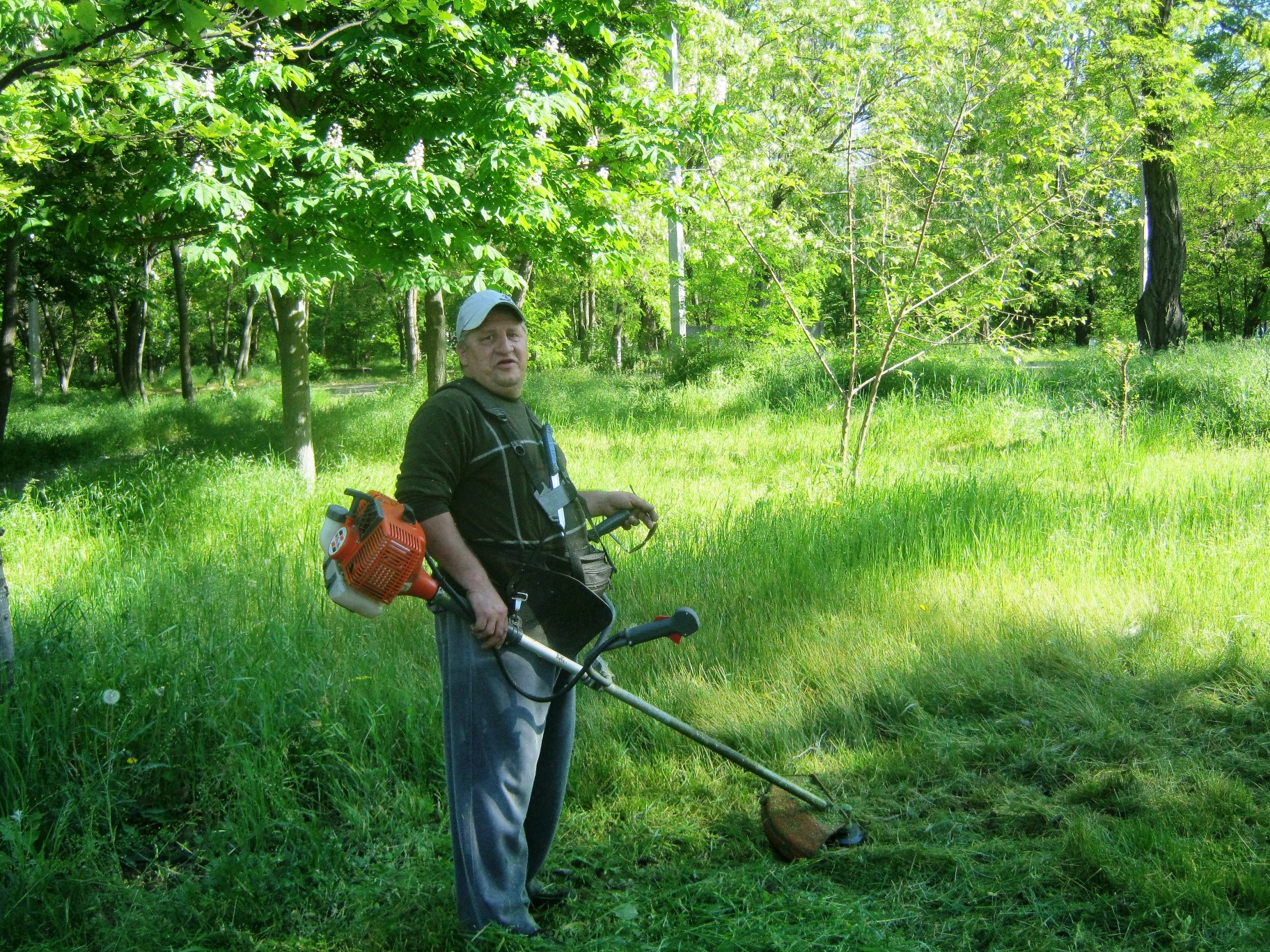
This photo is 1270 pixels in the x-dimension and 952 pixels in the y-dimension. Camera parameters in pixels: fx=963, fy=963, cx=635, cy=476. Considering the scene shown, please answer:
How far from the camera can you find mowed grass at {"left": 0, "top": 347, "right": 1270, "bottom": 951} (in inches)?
120

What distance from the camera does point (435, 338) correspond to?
13.1 meters

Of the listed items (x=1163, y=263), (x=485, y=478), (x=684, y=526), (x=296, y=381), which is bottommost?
(x=684, y=526)

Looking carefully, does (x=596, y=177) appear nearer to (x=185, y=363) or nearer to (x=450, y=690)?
(x=450, y=690)

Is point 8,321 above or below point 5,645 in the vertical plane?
above

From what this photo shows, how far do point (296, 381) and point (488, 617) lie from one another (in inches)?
336

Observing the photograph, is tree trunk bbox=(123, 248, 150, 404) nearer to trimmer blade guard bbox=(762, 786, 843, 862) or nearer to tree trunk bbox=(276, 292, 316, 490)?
tree trunk bbox=(276, 292, 316, 490)

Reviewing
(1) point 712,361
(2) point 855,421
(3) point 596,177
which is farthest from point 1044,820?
(1) point 712,361

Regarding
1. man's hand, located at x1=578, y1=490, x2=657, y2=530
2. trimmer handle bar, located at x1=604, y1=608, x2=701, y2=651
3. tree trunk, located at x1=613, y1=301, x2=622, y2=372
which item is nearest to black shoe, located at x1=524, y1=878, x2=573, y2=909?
trimmer handle bar, located at x1=604, y1=608, x2=701, y2=651

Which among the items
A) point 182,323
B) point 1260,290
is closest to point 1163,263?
point 182,323

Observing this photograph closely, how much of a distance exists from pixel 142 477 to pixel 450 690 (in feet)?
26.5

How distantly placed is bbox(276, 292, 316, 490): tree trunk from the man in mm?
7701

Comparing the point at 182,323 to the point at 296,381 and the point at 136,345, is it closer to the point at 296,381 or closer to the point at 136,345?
the point at 136,345

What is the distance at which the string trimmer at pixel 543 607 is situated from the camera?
94.7 inches

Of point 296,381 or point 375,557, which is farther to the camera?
point 296,381
